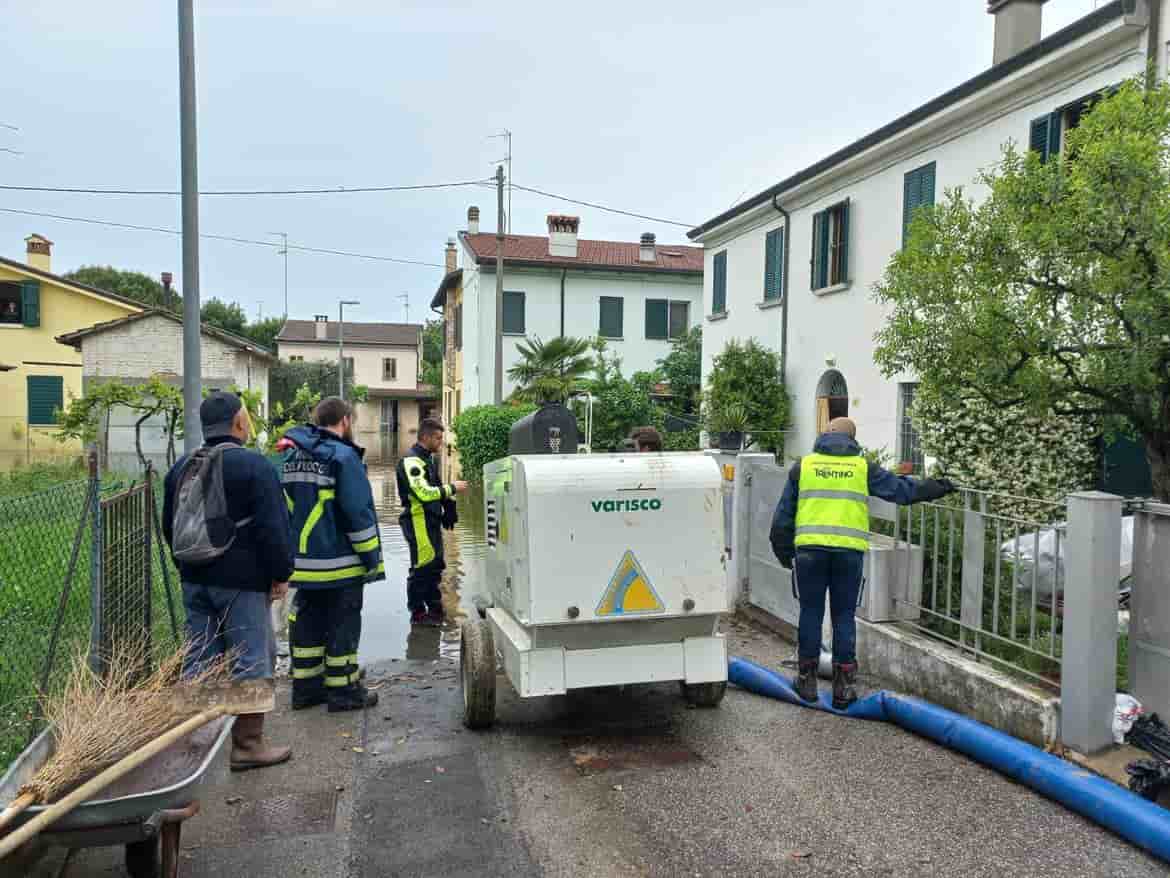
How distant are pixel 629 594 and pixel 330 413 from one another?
7.40ft

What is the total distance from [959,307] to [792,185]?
11.3m

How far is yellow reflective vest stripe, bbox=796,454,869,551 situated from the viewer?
17.5ft

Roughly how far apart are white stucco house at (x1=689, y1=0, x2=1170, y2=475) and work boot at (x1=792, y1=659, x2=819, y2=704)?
6.26 m

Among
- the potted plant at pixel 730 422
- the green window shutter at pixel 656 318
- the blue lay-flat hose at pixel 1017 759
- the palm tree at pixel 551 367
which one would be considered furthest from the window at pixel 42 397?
the blue lay-flat hose at pixel 1017 759

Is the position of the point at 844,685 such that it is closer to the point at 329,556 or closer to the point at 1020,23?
the point at 329,556

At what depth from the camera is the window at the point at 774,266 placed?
17.2 m

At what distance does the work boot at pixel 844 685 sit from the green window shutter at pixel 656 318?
2644cm

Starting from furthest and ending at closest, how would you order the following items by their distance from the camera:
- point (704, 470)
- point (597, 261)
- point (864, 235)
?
1. point (597, 261)
2. point (864, 235)
3. point (704, 470)

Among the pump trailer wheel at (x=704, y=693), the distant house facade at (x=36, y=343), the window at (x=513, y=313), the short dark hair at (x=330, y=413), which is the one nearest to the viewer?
the pump trailer wheel at (x=704, y=693)

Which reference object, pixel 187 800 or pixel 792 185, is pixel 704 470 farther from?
pixel 792 185

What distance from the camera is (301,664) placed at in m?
5.54

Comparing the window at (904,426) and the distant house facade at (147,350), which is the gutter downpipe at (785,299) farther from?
the distant house facade at (147,350)

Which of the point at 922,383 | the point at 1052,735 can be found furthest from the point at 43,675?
the point at 922,383

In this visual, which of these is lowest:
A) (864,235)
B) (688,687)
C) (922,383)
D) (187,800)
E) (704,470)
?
(688,687)
